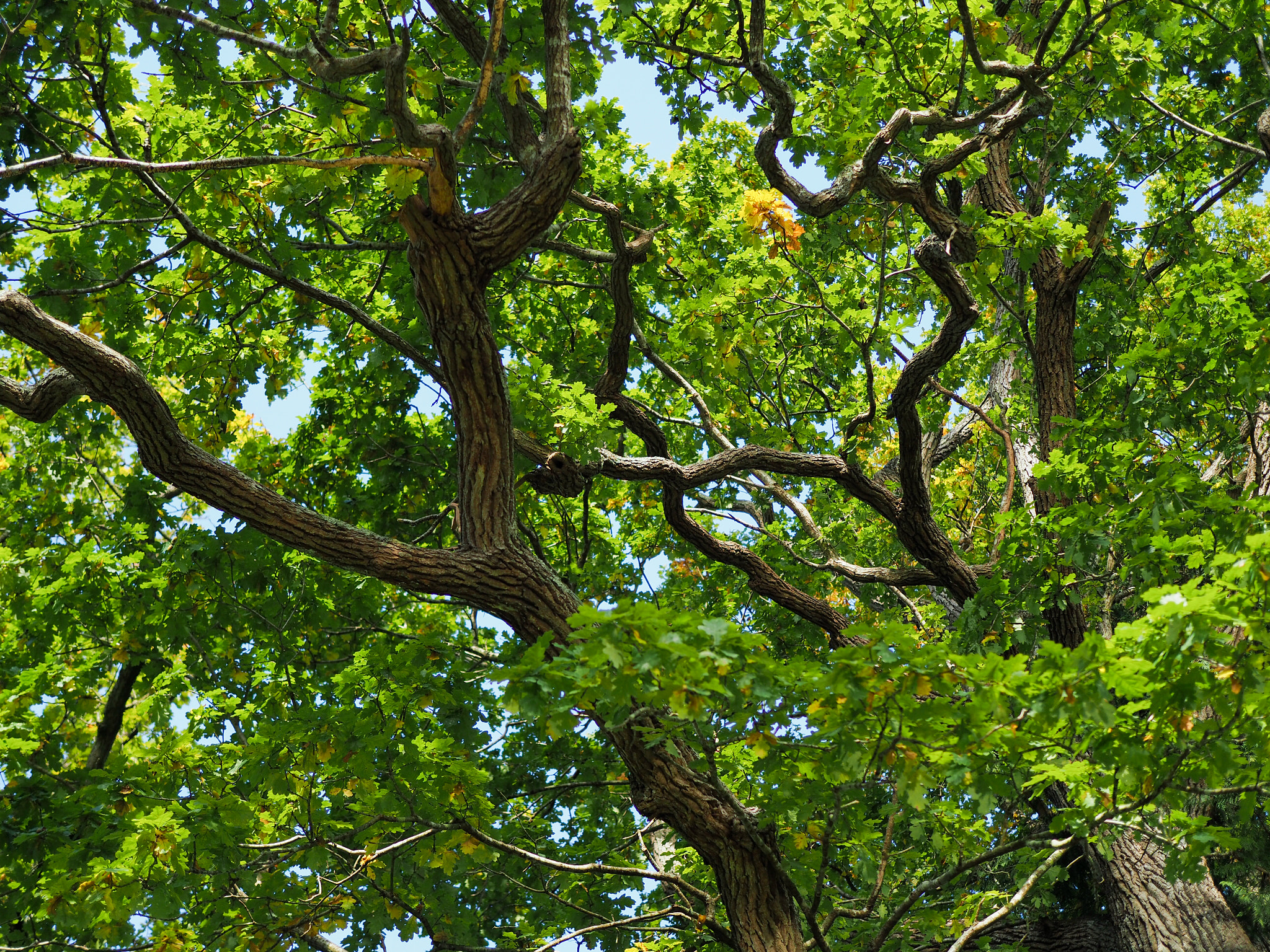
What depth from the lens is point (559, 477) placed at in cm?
685

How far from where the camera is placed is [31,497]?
33.4 feet

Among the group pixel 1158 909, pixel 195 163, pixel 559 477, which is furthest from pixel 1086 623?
pixel 195 163

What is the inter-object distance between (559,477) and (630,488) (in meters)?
4.02

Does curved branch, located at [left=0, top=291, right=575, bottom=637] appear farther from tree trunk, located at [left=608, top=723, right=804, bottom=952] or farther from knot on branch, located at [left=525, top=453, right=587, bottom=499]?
knot on branch, located at [left=525, top=453, right=587, bottom=499]

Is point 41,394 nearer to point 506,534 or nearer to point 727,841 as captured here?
point 506,534

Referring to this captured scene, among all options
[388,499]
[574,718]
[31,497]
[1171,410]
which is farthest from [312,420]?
[1171,410]

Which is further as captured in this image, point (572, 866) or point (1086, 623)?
point (1086, 623)

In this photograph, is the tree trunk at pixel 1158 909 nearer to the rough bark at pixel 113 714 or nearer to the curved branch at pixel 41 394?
the curved branch at pixel 41 394

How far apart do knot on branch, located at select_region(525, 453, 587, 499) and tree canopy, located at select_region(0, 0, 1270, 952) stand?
269 millimetres

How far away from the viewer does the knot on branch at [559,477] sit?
674 centimetres

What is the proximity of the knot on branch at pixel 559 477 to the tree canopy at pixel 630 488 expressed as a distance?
27cm

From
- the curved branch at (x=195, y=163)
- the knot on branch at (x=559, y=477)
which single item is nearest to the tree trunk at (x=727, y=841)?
the knot on branch at (x=559, y=477)

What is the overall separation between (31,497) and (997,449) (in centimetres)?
1080

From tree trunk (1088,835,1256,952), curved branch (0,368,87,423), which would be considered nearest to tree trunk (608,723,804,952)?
tree trunk (1088,835,1256,952)
